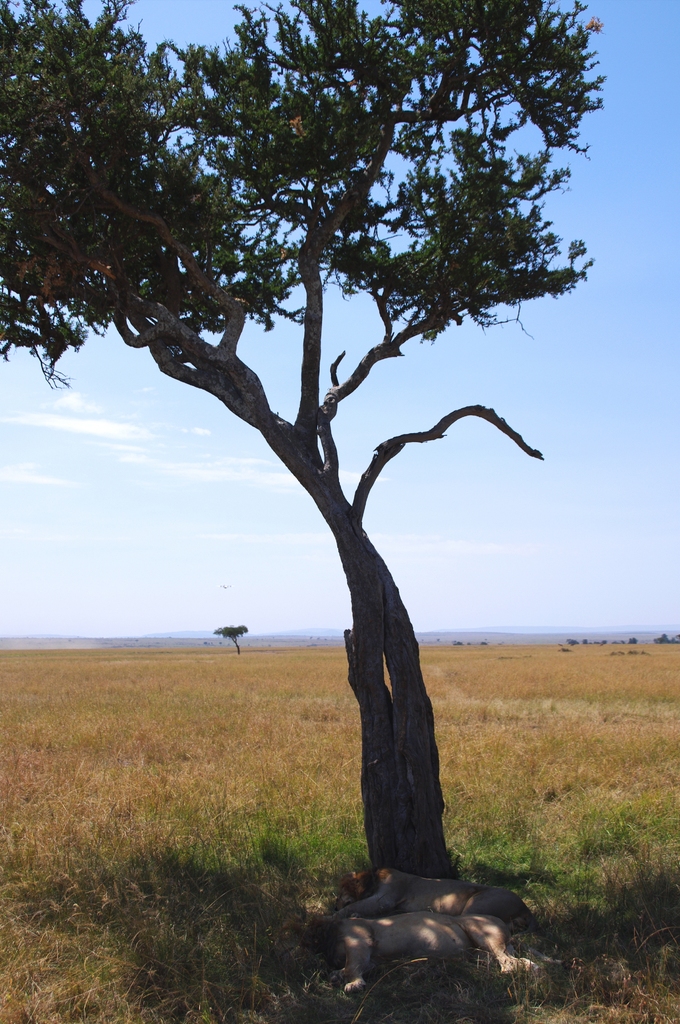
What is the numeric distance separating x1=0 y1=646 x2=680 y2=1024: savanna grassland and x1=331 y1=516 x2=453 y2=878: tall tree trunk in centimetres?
81

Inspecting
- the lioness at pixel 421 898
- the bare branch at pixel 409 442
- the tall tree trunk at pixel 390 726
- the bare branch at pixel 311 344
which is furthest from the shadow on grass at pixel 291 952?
the bare branch at pixel 311 344

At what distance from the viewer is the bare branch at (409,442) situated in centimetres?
783

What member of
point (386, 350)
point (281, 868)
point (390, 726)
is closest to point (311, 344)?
point (386, 350)

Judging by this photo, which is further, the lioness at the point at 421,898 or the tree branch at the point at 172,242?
the tree branch at the point at 172,242

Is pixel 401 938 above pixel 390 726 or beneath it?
beneath

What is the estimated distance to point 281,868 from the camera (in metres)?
7.37

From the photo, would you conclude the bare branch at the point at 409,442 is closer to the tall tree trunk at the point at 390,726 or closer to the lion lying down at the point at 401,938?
the tall tree trunk at the point at 390,726

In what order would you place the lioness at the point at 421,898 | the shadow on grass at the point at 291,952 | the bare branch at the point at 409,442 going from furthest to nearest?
the bare branch at the point at 409,442 → the lioness at the point at 421,898 → the shadow on grass at the point at 291,952

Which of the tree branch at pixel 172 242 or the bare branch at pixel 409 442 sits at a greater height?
the tree branch at pixel 172 242

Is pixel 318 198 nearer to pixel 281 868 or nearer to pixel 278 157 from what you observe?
pixel 278 157

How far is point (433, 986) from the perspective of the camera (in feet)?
16.5

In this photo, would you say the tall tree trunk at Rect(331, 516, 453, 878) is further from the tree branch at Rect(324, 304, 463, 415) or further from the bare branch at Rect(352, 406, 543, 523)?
the tree branch at Rect(324, 304, 463, 415)

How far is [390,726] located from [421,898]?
1549 millimetres

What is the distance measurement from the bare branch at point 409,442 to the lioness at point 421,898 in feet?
11.0
